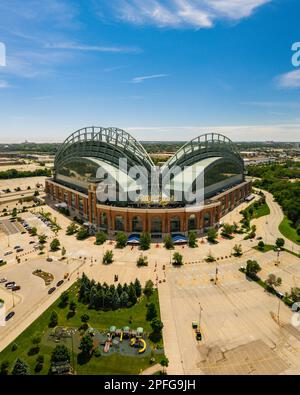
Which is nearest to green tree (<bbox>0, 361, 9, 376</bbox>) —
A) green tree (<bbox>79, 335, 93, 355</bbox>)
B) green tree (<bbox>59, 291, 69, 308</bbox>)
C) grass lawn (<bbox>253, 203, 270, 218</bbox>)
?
green tree (<bbox>79, 335, 93, 355</bbox>)

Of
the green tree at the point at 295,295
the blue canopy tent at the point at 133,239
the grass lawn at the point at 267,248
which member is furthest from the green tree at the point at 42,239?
the green tree at the point at 295,295

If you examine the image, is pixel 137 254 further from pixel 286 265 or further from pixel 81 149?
pixel 81 149

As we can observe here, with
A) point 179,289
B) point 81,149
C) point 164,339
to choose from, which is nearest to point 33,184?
point 81,149

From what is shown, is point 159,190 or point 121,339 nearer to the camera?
point 121,339

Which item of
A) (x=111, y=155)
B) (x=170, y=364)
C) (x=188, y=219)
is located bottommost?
(x=170, y=364)

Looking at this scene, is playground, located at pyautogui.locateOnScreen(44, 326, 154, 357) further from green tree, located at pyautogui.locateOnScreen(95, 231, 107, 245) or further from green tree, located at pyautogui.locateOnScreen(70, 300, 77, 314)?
green tree, located at pyautogui.locateOnScreen(95, 231, 107, 245)

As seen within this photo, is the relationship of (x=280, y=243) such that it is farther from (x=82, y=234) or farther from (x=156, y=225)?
(x=82, y=234)
